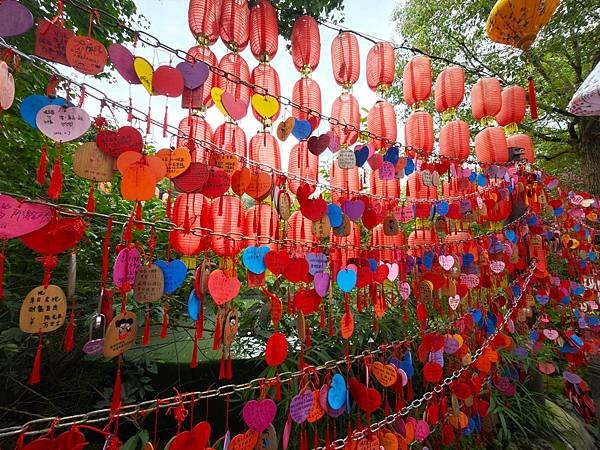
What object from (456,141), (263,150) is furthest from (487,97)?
(263,150)

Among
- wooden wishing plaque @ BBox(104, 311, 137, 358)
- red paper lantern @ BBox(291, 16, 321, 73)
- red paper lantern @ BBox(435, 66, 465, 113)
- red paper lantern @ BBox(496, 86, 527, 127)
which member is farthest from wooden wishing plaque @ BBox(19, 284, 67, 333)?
red paper lantern @ BBox(496, 86, 527, 127)

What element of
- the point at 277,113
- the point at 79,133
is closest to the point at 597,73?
the point at 277,113

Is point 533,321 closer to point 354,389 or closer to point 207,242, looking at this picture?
point 354,389

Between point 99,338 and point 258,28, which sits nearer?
point 99,338

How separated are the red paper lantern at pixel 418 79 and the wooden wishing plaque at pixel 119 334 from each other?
1.52 meters

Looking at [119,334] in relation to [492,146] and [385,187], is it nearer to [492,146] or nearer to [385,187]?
[385,187]

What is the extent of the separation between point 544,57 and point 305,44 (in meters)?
4.20

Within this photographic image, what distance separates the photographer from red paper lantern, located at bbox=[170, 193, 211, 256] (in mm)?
865

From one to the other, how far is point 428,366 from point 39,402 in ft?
6.01

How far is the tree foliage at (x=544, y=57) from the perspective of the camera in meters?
3.35

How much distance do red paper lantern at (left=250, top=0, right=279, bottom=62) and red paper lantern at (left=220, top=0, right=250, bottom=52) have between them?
0.13 ft

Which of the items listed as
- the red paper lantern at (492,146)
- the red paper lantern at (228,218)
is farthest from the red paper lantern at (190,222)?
the red paper lantern at (492,146)

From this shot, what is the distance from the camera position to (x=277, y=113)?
1.05 m

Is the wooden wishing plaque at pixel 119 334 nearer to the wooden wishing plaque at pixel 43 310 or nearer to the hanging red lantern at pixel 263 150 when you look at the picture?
the wooden wishing plaque at pixel 43 310
